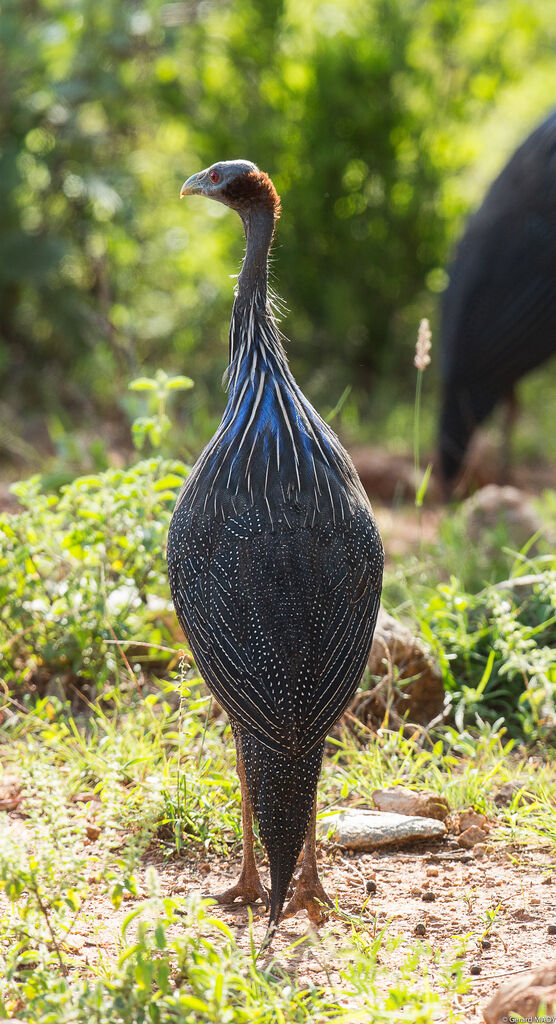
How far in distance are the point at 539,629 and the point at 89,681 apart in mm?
1586

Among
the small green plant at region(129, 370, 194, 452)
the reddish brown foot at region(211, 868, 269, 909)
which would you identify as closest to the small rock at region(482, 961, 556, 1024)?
the reddish brown foot at region(211, 868, 269, 909)

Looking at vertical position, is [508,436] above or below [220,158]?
below

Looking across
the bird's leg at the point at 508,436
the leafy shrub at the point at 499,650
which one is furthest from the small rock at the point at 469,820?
the bird's leg at the point at 508,436

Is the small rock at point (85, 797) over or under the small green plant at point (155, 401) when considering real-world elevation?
under

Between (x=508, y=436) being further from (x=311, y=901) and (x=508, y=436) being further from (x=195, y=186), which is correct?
(x=311, y=901)

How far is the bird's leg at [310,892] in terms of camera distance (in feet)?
9.08

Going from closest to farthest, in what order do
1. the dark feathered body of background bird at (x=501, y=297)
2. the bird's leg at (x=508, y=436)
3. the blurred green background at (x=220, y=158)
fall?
1. the dark feathered body of background bird at (x=501, y=297)
2. the bird's leg at (x=508, y=436)
3. the blurred green background at (x=220, y=158)

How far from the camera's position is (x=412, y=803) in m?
3.21

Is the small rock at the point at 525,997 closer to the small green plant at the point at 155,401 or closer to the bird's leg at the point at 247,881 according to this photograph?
the bird's leg at the point at 247,881

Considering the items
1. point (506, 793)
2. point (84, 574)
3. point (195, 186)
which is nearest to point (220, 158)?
point (84, 574)

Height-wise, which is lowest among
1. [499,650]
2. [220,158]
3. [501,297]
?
[499,650]

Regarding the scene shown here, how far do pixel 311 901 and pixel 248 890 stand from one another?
0.19 m

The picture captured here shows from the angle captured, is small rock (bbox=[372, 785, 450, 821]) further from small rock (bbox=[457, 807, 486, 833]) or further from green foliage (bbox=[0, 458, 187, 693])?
green foliage (bbox=[0, 458, 187, 693])

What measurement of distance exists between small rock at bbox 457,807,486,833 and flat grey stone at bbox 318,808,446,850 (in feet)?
0.22
